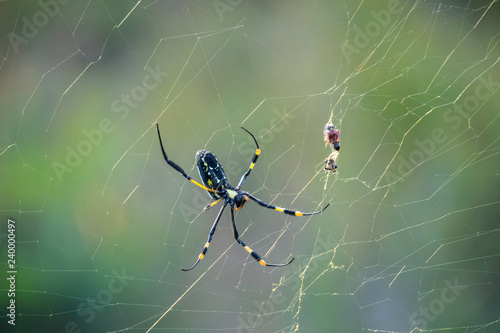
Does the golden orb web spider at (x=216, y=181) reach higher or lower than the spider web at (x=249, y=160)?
lower

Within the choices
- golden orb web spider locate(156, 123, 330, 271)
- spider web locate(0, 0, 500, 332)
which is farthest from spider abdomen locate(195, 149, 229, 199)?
spider web locate(0, 0, 500, 332)

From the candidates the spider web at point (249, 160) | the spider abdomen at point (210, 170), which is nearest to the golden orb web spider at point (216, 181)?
the spider abdomen at point (210, 170)

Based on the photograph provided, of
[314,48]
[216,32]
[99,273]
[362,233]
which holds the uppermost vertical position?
[216,32]

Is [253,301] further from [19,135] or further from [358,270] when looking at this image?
[19,135]

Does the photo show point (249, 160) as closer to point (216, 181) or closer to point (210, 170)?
point (216, 181)

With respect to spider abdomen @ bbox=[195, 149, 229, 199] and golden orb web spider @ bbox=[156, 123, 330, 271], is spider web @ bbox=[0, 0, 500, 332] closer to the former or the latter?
golden orb web spider @ bbox=[156, 123, 330, 271]

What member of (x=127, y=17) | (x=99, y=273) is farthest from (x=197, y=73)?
(x=99, y=273)

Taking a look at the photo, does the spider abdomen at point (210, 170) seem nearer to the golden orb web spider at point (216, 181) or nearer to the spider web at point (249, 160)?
the golden orb web spider at point (216, 181)
